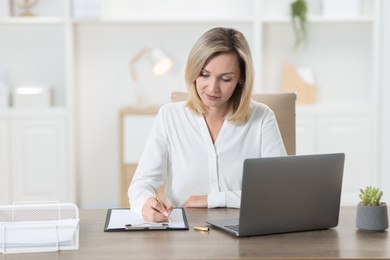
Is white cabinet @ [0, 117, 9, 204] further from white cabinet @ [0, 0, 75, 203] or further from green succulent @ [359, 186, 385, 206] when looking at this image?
green succulent @ [359, 186, 385, 206]

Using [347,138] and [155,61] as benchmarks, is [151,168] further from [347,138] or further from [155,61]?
[347,138]

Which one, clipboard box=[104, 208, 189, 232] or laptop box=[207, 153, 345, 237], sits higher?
laptop box=[207, 153, 345, 237]

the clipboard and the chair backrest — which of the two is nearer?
the clipboard

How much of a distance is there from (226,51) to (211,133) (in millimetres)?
297

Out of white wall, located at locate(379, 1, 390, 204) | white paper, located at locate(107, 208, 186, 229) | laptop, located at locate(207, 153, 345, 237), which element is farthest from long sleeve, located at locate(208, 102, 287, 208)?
white wall, located at locate(379, 1, 390, 204)

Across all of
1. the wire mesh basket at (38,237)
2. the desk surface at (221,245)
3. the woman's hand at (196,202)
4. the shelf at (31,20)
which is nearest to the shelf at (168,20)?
the shelf at (31,20)

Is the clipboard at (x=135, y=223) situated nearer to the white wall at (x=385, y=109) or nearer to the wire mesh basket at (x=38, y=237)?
the wire mesh basket at (x=38, y=237)

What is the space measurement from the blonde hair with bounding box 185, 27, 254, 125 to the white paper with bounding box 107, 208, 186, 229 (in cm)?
44

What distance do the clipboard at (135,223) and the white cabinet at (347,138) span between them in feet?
8.86

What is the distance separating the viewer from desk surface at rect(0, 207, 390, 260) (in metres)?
1.73

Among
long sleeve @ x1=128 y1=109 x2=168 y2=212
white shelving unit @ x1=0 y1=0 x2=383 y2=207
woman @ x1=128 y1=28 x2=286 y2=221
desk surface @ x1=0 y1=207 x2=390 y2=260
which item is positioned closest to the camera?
desk surface @ x1=0 y1=207 x2=390 y2=260

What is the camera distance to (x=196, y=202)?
2328mm

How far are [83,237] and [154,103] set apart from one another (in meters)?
3.21

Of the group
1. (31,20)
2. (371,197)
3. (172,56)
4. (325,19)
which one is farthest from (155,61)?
(371,197)
